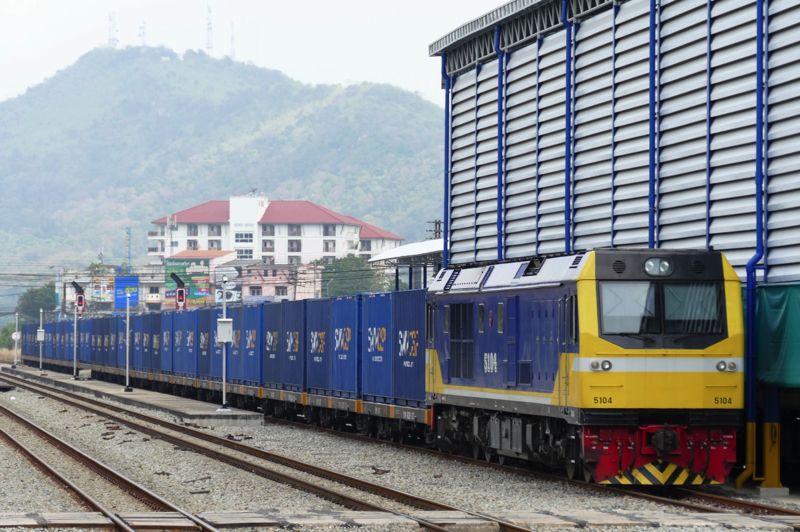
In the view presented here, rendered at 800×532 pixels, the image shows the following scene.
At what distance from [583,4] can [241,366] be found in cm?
2189

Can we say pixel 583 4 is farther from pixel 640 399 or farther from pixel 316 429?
pixel 316 429

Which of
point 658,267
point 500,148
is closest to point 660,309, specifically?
point 658,267

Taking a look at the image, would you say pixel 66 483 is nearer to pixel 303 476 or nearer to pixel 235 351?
pixel 303 476

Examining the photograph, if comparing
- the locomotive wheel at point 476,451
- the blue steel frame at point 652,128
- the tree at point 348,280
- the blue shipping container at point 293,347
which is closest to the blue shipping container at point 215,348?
the blue shipping container at point 293,347

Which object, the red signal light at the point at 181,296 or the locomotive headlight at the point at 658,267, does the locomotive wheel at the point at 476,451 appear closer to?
the locomotive headlight at the point at 658,267

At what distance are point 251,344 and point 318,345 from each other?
7486mm

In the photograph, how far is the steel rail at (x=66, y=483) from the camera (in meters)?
15.8

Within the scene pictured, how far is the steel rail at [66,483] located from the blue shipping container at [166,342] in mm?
23096

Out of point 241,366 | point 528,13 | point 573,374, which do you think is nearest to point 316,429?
point 241,366

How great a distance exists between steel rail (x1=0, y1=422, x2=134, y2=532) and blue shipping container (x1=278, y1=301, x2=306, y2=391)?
7.99 m

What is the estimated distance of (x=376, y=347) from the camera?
31000mm

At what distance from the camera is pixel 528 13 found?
2744 cm

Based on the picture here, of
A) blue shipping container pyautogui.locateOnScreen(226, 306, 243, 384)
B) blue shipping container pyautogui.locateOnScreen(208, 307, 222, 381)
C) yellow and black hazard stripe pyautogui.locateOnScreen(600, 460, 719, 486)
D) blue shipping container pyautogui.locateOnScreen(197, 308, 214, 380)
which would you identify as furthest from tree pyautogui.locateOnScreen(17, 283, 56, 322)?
yellow and black hazard stripe pyautogui.locateOnScreen(600, 460, 719, 486)

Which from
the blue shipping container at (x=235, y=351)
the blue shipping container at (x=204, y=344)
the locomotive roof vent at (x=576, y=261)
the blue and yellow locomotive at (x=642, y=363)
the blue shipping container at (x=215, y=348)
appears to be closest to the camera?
the blue and yellow locomotive at (x=642, y=363)
